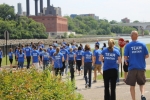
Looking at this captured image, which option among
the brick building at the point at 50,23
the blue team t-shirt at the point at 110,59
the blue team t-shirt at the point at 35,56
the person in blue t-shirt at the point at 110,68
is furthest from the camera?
the brick building at the point at 50,23

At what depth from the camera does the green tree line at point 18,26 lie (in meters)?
131

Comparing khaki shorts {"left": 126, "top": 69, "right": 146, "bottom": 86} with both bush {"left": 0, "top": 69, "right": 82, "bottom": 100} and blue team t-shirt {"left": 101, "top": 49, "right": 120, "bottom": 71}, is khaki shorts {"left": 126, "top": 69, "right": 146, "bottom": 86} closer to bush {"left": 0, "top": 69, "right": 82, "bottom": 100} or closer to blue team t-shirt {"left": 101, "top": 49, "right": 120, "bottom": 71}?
blue team t-shirt {"left": 101, "top": 49, "right": 120, "bottom": 71}

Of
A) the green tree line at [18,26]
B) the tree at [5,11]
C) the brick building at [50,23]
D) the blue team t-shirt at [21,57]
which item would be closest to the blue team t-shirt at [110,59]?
the blue team t-shirt at [21,57]

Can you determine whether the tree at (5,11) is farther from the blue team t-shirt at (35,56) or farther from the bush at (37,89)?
the bush at (37,89)

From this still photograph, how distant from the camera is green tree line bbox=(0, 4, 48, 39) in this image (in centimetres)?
13062

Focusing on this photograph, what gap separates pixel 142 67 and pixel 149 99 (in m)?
1.90

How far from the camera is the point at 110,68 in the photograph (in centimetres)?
1146

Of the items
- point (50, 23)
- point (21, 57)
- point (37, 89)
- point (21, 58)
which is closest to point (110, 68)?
point (37, 89)

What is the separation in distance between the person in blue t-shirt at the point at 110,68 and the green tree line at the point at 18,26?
11747 centimetres

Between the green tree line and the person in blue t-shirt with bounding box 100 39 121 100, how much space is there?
11747 cm

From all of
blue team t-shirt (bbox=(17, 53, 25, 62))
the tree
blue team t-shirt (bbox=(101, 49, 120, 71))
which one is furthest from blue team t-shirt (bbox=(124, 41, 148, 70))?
the tree

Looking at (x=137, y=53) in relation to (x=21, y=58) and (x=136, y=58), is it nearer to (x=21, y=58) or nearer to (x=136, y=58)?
(x=136, y=58)

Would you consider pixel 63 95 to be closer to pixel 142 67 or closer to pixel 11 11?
pixel 142 67

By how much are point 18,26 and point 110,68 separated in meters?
126
